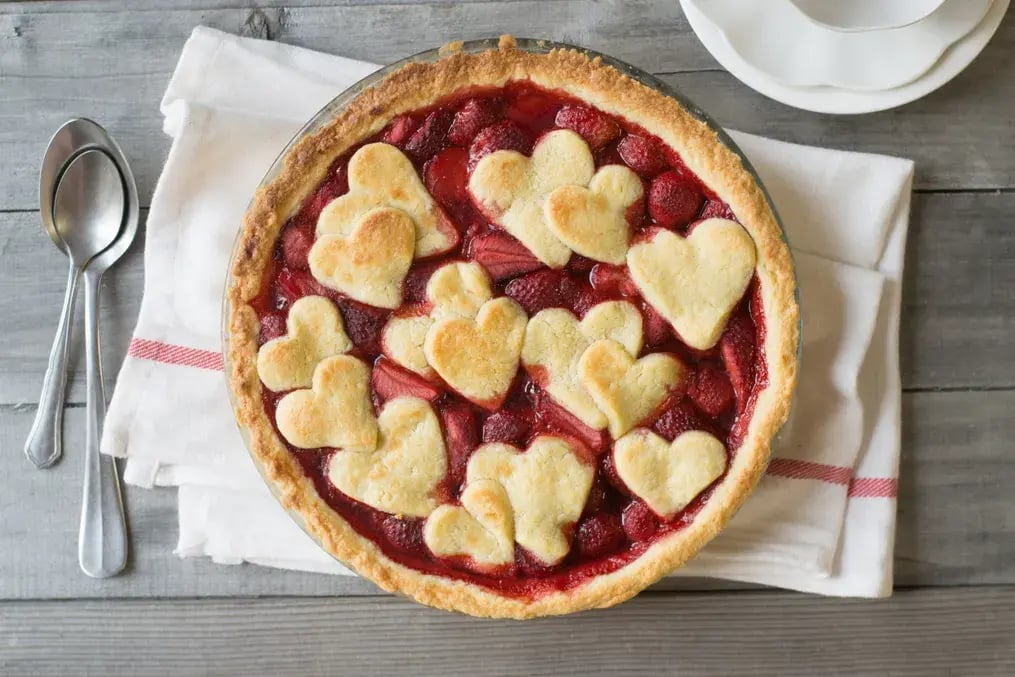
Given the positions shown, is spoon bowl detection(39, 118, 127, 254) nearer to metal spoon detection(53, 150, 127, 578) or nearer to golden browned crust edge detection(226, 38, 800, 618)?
metal spoon detection(53, 150, 127, 578)

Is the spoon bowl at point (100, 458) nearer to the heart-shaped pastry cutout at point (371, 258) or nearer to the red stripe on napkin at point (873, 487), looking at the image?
the heart-shaped pastry cutout at point (371, 258)

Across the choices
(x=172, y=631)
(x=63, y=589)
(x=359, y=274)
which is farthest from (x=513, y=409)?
(x=63, y=589)

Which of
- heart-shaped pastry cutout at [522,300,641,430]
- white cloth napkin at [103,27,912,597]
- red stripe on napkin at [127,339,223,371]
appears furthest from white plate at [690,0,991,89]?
red stripe on napkin at [127,339,223,371]

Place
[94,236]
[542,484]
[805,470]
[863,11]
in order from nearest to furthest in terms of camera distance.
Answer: [542,484] < [863,11] < [805,470] < [94,236]

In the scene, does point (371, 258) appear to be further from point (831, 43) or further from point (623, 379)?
point (831, 43)

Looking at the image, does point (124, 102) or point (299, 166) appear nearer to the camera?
point (299, 166)

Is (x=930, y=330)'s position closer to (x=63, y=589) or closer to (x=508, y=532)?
(x=508, y=532)

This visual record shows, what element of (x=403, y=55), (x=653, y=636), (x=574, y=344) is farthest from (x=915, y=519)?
(x=403, y=55)
